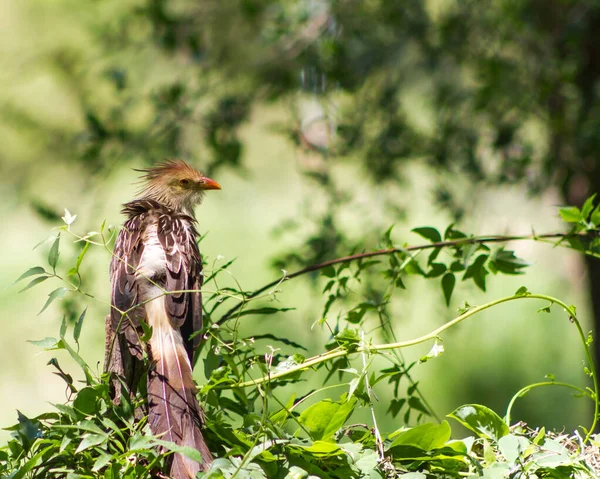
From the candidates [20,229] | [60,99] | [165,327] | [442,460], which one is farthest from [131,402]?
[20,229]

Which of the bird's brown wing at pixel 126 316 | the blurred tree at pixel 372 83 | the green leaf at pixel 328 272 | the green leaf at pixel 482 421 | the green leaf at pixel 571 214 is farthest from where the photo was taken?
the blurred tree at pixel 372 83

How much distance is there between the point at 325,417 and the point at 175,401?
0.35 m

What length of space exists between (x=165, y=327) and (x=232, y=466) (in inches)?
30.0

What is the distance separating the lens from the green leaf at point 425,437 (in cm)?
145

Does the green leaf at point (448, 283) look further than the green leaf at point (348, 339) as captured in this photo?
Yes

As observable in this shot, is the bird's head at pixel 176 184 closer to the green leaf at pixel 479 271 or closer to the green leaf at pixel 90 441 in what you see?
the green leaf at pixel 479 271

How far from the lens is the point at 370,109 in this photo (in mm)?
4656

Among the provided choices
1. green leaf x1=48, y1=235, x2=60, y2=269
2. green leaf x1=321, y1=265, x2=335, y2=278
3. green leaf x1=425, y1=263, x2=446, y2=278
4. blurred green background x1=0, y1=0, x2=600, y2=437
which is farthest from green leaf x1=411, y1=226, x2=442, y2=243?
blurred green background x1=0, y1=0, x2=600, y2=437

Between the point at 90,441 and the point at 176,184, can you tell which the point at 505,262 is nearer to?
the point at 90,441

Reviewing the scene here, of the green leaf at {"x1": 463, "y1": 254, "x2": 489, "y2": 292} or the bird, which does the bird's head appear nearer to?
the bird

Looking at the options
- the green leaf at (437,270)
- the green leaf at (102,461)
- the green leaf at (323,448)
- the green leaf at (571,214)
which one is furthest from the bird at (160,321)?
the green leaf at (571,214)

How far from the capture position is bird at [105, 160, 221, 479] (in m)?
1.55

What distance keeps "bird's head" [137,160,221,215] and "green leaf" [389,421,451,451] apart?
2.06 m

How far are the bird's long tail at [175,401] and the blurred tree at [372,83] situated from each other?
2.16m
